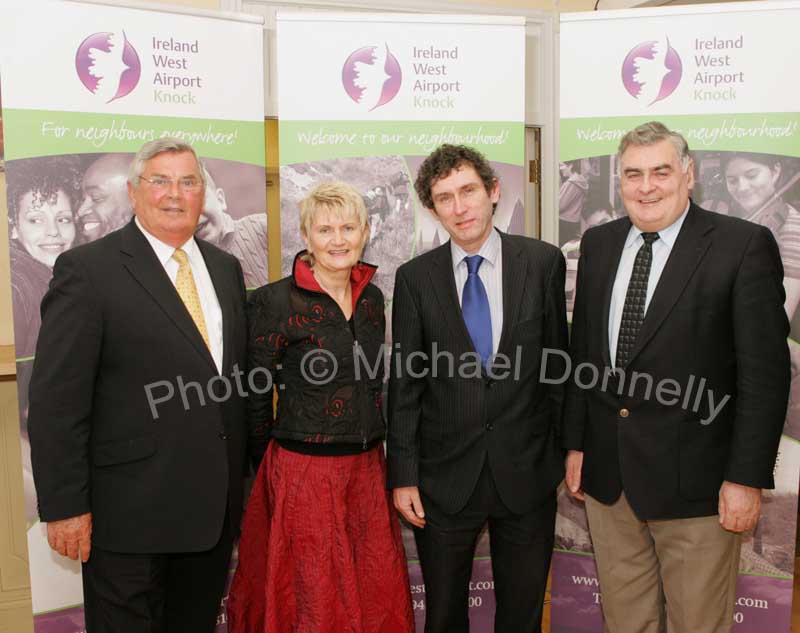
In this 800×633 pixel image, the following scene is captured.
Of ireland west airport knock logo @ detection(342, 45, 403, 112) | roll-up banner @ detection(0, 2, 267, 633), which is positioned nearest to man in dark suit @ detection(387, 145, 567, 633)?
ireland west airport knock logo @ detection(342, 45, 403, 112)

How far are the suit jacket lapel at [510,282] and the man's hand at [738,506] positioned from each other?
0.76 meters

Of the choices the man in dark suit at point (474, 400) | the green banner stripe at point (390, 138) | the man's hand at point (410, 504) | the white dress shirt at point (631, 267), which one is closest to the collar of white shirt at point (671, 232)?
the white dress shirt at point (631, 267)

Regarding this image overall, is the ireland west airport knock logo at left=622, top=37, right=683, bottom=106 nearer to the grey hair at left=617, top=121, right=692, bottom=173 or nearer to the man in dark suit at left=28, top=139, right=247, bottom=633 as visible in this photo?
the grey hair at left=617, top=121, right=692, bottom=173

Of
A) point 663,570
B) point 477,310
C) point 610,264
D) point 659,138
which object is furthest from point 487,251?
point 663,570

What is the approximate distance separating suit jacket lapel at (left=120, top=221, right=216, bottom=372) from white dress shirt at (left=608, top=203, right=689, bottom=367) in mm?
1231

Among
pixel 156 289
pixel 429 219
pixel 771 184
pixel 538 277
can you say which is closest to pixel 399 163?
pixel 429 219

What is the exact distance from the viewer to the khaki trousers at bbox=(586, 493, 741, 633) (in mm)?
2014

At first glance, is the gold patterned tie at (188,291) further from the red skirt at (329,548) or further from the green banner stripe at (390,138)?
the green banner stripe at (390,138)

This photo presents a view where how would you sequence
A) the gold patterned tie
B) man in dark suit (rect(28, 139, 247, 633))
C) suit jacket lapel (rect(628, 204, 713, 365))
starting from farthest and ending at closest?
the gold patterned tie < suit jacket lapel (rect(628, 204, 713, 365)) < man in dark suit (rect(28, 139, 247, 633))

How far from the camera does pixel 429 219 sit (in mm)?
2766

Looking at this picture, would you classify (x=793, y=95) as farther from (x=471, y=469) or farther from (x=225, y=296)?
(x=225, y=296)

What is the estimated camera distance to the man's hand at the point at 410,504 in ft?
7.30

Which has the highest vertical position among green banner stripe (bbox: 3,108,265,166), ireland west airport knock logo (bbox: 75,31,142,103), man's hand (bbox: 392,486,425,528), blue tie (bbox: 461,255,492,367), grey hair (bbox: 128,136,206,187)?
ireland west airport knock logo (bbox: 75,31,142,103)

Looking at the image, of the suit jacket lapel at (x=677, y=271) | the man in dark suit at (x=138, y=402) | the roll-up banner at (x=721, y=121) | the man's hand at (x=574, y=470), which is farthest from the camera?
the roll-up banner at (x=721, y=121)
